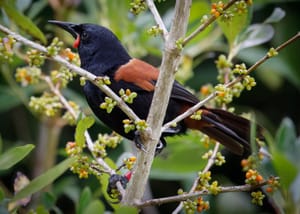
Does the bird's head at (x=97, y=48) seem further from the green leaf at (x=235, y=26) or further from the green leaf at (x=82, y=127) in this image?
the green leaf at (x=82, y=127)

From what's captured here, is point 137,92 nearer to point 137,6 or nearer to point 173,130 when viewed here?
point 173,130

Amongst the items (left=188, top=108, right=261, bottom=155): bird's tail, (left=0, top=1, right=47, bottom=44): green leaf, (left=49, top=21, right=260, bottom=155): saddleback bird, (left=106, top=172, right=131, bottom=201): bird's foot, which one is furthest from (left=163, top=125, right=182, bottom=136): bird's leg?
A: (left=0, top=1, right=47, bottom=44): green leaf

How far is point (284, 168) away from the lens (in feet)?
4.92

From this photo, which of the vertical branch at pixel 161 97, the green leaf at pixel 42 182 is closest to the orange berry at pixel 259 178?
the vertical branch at pixel 161 97

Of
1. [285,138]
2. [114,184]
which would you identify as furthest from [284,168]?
[114,184]

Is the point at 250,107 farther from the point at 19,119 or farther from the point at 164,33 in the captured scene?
the point at 164,33

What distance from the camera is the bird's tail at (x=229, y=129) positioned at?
7.87 feet

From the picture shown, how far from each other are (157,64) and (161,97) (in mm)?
2267

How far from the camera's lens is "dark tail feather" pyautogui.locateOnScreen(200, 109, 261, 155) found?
2.40 meters

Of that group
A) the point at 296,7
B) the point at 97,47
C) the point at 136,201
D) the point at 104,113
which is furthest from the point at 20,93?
the point at 296,7

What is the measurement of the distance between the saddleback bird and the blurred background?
0.16 meters

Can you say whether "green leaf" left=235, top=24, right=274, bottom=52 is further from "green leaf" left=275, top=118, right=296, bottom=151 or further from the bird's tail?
"green leaf" left=275, top=118, right=296, bottom=151

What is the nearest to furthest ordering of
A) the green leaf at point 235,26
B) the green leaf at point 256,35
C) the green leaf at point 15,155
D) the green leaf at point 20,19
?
the green leaf at point 15,155 → the green leaf at point 20,19 → the green leaf at point 235,26 → the green leaf at point 256,35

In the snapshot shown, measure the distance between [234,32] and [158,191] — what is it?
162cm
